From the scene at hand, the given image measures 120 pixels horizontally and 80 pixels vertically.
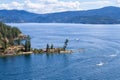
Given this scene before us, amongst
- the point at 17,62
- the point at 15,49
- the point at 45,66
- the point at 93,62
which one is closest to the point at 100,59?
the point at 93,62

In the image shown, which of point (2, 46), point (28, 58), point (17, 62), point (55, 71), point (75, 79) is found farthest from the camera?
point (2, 46)

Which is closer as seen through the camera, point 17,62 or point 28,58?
point 17,62

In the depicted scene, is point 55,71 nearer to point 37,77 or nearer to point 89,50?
point 37,77

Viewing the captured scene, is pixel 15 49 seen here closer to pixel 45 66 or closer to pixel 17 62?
pixel 17 62

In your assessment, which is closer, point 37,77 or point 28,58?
point 37,77

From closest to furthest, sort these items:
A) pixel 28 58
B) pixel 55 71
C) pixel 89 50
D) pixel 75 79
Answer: pixel 75 79
pixel 55 71
pixel 28 58
pixel 89 50

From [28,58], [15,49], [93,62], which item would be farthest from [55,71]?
[15,49]

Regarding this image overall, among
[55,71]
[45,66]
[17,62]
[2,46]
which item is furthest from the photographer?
[2,46]

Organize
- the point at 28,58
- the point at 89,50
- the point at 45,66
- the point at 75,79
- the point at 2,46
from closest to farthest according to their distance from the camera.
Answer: the point at 75,79, the point at 45,66, the point at 28,58, the point at 2,46, the point at 89,50
